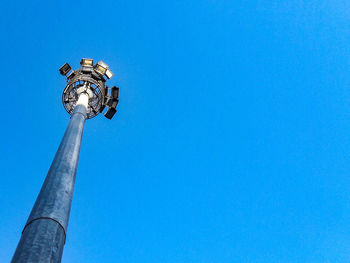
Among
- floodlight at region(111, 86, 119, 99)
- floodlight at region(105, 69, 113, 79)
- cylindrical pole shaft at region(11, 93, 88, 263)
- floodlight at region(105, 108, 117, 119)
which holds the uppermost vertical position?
floodlight at region(105, 69, 113, 79)

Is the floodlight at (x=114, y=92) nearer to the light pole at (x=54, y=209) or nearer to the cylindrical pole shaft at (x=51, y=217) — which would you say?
the light pole at (x=54, y=209)

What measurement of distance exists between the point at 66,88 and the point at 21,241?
1174 centimetres

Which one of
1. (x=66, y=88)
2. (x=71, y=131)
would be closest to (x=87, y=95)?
(x=66, y=88)

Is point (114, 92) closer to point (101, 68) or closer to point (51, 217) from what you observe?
point (101, 68)

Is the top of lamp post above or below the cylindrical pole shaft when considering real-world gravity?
above

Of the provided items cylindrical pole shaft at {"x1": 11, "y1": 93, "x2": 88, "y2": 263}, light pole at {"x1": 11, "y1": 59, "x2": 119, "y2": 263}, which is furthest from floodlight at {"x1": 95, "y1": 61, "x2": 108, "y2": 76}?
cylindrical pole shaft at {"x1": 11, "y1": 93, "x2": 88, "y2": 263}

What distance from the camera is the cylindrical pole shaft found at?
5.22 m

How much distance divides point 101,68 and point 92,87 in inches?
45.4

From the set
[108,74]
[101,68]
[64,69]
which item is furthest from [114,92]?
[64,69]

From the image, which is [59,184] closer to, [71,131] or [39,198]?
[39,198]

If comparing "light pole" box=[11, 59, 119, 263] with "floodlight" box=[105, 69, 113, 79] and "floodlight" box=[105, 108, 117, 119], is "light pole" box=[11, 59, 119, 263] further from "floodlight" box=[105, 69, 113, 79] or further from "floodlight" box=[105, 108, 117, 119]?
"floodlight" box=[105, 69, 113, 79]

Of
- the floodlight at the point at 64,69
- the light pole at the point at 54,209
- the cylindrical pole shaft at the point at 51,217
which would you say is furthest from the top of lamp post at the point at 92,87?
the cylindrical pole shaft at the point at 51,217

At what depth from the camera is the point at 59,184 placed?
22.4 ft

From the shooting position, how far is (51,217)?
5.92m
